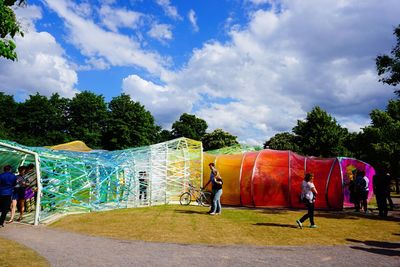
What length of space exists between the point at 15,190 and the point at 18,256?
6.89 meters

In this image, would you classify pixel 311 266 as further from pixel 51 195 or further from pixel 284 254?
pixel 51 195

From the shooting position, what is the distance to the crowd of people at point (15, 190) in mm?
11867

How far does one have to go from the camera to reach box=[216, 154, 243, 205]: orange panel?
2298 cm

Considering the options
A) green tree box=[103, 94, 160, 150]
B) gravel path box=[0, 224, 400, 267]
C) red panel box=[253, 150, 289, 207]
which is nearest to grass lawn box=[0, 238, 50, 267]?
gravel path box=[0, 224, 400, 267]

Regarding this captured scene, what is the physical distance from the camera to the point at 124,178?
21.0 metres

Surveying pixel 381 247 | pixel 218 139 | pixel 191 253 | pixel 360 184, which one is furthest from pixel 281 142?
pixel 191 253

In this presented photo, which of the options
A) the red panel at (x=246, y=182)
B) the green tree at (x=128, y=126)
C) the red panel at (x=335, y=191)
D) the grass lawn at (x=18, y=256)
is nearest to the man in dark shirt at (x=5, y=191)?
the grass lawn at (x=18, y=256)

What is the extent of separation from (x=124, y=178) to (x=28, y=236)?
10.5 metres

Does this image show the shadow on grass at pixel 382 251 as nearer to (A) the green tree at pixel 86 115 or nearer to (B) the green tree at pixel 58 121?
(A) the green tree at pixel 86 115

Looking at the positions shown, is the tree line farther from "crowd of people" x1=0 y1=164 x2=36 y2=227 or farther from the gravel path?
the gravel path

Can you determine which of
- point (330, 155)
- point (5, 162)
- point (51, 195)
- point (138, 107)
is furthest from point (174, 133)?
point (51, 195)

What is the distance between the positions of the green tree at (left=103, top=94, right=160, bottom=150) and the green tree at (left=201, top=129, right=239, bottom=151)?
1516 centimetres

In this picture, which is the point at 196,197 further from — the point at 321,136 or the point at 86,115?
the point at 86,115

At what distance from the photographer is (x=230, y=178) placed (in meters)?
23.7
